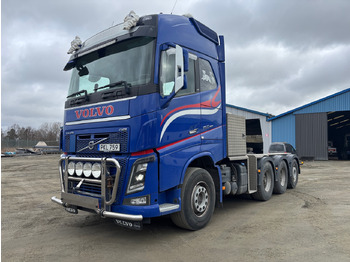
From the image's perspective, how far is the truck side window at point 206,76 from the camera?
525cm

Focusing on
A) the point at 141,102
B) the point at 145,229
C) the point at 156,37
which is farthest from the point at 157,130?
the point at 145,229

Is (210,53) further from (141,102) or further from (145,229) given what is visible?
(145,229)

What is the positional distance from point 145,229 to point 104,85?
2.67 m

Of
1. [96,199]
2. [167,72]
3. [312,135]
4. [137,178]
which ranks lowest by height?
[96,199]

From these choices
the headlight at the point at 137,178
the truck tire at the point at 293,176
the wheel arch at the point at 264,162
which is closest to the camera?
the headlight at the point at 137,178

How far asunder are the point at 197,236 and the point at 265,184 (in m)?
3.67

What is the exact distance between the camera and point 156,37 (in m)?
4.40

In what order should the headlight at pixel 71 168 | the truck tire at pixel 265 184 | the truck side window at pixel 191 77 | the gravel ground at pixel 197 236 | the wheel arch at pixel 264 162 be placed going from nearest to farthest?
the gravel ground at pixel 197 236 < the headlight at pixel 71 168 < the truck side window at pixel 191 77 < the wheel arch at pixel 264 162 < the truck tire at pixel 265 184

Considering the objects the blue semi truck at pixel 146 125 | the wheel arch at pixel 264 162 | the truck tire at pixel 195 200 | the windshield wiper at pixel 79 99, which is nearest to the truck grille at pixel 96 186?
the blue semi truck at pixel 146 125

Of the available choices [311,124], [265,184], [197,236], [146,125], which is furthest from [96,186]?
[311,124]

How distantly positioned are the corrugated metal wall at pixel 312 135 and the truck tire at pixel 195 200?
2193 cm

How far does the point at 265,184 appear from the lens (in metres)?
7.73

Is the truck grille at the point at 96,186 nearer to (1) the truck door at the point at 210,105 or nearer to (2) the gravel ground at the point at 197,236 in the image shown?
(2) the gravel ground at the point at 197,236

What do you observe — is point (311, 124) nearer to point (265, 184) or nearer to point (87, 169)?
point (265, 184)
